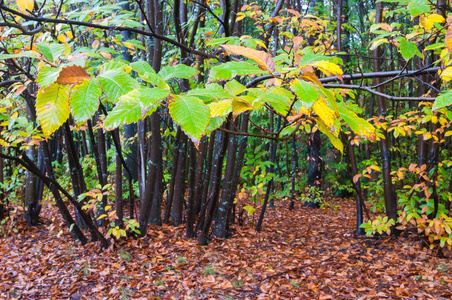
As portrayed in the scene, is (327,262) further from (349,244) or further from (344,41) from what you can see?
(344,41)

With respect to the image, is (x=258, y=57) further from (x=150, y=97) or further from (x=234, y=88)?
(x=150, y=97)

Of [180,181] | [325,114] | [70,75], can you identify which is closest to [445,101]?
[325,114]

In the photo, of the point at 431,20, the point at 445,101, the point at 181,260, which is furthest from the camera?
the point at 181,260

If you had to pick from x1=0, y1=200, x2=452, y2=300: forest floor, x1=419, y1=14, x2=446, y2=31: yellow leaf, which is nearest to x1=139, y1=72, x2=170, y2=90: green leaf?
x1=419, y1=14, x2=446, y2=31: yellow leaf

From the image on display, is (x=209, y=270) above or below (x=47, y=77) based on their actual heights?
below

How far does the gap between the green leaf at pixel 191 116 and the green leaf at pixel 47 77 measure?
0.28 m

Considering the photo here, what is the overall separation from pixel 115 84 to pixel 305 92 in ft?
1.56

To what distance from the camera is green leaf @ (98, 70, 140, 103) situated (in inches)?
27.5

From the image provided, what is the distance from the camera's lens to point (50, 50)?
0.84 m

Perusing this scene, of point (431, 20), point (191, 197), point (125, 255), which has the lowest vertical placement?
point (125, 255)

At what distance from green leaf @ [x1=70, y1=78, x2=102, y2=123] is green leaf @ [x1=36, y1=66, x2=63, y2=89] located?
0.05 metres

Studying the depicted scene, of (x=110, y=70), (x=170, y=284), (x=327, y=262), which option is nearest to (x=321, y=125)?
(x=110, y=70)

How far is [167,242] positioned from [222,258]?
87 cm

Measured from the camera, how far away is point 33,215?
196 inches
